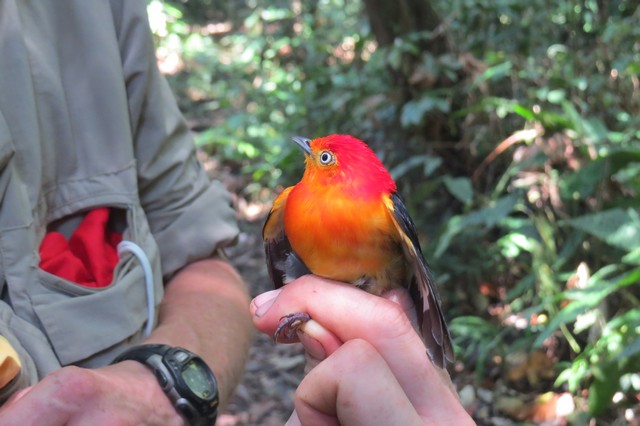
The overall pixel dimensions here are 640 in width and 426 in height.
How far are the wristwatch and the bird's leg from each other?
0.32 m

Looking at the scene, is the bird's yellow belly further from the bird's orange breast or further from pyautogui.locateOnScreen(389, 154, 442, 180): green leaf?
pyautogui.locateOnScreen(389, 154, 442, 180): green leaf

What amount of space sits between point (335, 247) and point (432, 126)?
3.26 meters

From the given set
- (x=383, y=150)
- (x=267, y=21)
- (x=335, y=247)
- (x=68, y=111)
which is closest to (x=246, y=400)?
(x=383, y=150)

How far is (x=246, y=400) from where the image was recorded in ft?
13.7

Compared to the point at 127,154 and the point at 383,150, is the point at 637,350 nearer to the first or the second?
the point at 127,154

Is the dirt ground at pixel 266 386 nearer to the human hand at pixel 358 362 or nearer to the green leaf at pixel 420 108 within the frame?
the green leaf at pixel 420 108

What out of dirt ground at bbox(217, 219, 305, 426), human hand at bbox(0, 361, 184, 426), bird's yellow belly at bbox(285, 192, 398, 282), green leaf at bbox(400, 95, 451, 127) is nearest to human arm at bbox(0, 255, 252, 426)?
human hand at bbox(0, 361, 184, 426)

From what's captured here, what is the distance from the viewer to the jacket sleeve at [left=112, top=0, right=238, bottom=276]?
2047 millimetres

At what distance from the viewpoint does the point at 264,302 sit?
1536mm

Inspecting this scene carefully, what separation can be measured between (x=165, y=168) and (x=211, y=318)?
481 millimetres

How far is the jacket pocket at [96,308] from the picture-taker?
169 cm

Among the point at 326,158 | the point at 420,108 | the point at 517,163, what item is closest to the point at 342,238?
the point at 326,158

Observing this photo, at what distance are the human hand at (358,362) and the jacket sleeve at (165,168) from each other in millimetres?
710

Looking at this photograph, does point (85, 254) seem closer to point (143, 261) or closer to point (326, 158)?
point (143, 261)
